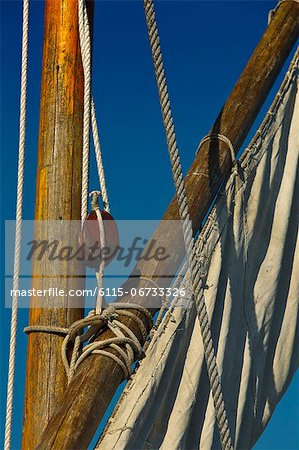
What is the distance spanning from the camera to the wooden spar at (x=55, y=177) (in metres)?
3.92

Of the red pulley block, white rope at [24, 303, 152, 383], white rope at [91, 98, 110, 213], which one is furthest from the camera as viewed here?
white rope at [91, 98, 110, 213]

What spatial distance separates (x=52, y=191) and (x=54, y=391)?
76cm

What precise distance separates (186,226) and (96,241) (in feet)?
1.18

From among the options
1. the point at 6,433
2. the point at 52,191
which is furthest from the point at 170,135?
the point at 6,433

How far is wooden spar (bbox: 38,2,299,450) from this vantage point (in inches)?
135

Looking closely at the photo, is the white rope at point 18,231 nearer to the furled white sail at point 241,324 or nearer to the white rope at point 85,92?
the white rope at point 85,92

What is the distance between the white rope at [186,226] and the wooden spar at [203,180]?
20cm

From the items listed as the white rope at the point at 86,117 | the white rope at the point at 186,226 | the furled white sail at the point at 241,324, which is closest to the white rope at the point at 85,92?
the white rope at the point at 86,117

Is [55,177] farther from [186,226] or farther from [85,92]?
[186,226]

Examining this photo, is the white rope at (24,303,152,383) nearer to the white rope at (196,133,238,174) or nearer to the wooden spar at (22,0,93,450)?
the wooden spar at (22,0,93,450)

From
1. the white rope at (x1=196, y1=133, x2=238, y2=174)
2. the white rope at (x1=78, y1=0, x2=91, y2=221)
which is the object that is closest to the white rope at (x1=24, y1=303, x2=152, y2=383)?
the white rope at (x1=78, y1=0, x2=91, y2=221)

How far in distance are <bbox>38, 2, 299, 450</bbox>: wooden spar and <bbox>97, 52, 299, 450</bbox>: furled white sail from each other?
0.12m

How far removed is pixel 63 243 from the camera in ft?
13.1

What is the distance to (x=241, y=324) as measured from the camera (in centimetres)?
427
